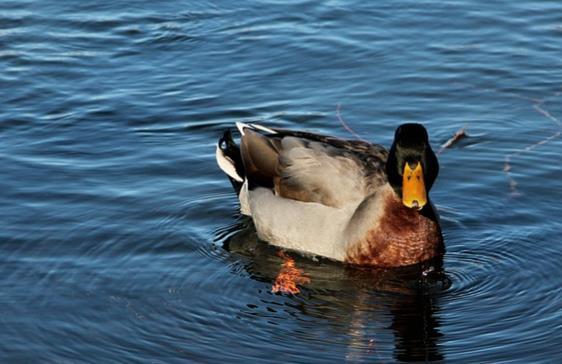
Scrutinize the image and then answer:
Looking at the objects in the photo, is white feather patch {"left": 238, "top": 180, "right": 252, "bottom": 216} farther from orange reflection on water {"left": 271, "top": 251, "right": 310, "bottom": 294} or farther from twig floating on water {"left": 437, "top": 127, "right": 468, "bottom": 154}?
twig floating on water {"left": 437, "top": 127, "right": 468, "bottom": 154}

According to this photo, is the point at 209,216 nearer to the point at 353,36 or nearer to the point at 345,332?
the point at 345,332

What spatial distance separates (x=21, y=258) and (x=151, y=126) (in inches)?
104

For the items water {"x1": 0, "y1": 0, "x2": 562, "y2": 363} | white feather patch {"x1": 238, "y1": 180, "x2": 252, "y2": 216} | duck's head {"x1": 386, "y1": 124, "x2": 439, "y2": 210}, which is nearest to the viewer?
water {"x1": 0, "y1": 0, "x2": 562, "y2": 363}

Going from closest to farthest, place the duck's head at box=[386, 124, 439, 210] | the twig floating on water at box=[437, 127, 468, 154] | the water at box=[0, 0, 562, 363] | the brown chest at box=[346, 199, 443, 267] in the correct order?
1. the water at box=[0, 0, 562, 363]
2. the duck's head at box=[386, 124, 439, 210]
3. the brown chest at box=[346, 199, 443, 267]
4. the twig floating on water at box=[437, 127, 468, 154]

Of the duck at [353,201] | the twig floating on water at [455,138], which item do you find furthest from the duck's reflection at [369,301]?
the twig floating on water at [455,138]

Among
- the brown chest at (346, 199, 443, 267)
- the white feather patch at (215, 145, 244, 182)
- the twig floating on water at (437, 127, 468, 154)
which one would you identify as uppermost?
the white feather patch at (215, 145, 244, 182)

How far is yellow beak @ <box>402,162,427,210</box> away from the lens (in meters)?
8.41

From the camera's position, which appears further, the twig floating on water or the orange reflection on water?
the twig floating on water

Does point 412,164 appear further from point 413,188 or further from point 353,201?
point 353,201

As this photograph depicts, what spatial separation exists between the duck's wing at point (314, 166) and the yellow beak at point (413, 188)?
0.30 meters

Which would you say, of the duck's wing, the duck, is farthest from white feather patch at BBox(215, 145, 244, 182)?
the duck

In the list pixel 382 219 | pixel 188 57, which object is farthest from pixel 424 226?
pixel 188 57

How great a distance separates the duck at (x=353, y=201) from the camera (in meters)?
8.52

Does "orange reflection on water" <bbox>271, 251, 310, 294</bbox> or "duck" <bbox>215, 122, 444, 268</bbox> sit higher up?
"duck" <bbox>215, 122, 444, 268</bbox>
